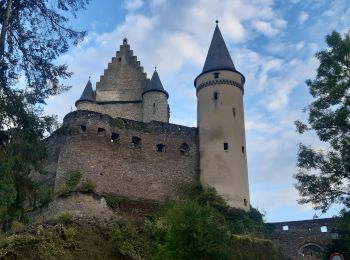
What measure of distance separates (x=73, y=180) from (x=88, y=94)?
36.6 feet

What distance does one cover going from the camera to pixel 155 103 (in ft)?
117

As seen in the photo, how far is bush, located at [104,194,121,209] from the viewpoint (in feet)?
91.6

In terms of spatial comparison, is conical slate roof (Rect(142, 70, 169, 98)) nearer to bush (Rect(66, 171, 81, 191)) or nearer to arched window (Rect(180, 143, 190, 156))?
arched window (Rect(180, 143, 190, 156))

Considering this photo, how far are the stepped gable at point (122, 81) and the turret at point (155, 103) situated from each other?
1.55m

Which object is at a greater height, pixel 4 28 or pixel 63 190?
pixel 4 28

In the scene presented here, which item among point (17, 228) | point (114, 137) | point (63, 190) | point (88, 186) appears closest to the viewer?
point (17, 228)

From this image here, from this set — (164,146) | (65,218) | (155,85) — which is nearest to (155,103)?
(155,85)

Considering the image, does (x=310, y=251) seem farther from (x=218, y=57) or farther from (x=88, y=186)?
(x=88, y=186)

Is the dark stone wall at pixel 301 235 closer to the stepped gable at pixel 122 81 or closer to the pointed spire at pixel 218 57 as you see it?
the pointed spire at pixel 218 57

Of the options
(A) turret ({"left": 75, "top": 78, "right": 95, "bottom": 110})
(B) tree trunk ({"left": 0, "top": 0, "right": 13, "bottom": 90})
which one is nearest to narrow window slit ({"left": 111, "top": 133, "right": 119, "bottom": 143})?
(A) turret ({"left": 75, "top": 78, "right": 95, "bottom": 110})

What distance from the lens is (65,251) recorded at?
880 inches

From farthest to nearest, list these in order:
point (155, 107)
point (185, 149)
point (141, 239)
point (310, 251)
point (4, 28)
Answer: point (310, 251)
point (155, 107)
point (185, 149)
point (141, 239)
point (4, 28)

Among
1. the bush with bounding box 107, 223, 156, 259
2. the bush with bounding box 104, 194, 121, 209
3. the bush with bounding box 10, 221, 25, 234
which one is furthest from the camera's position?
the bush with bounding box 104, 194, 121, 209

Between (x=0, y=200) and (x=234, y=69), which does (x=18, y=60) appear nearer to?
(x=0, y=200)
